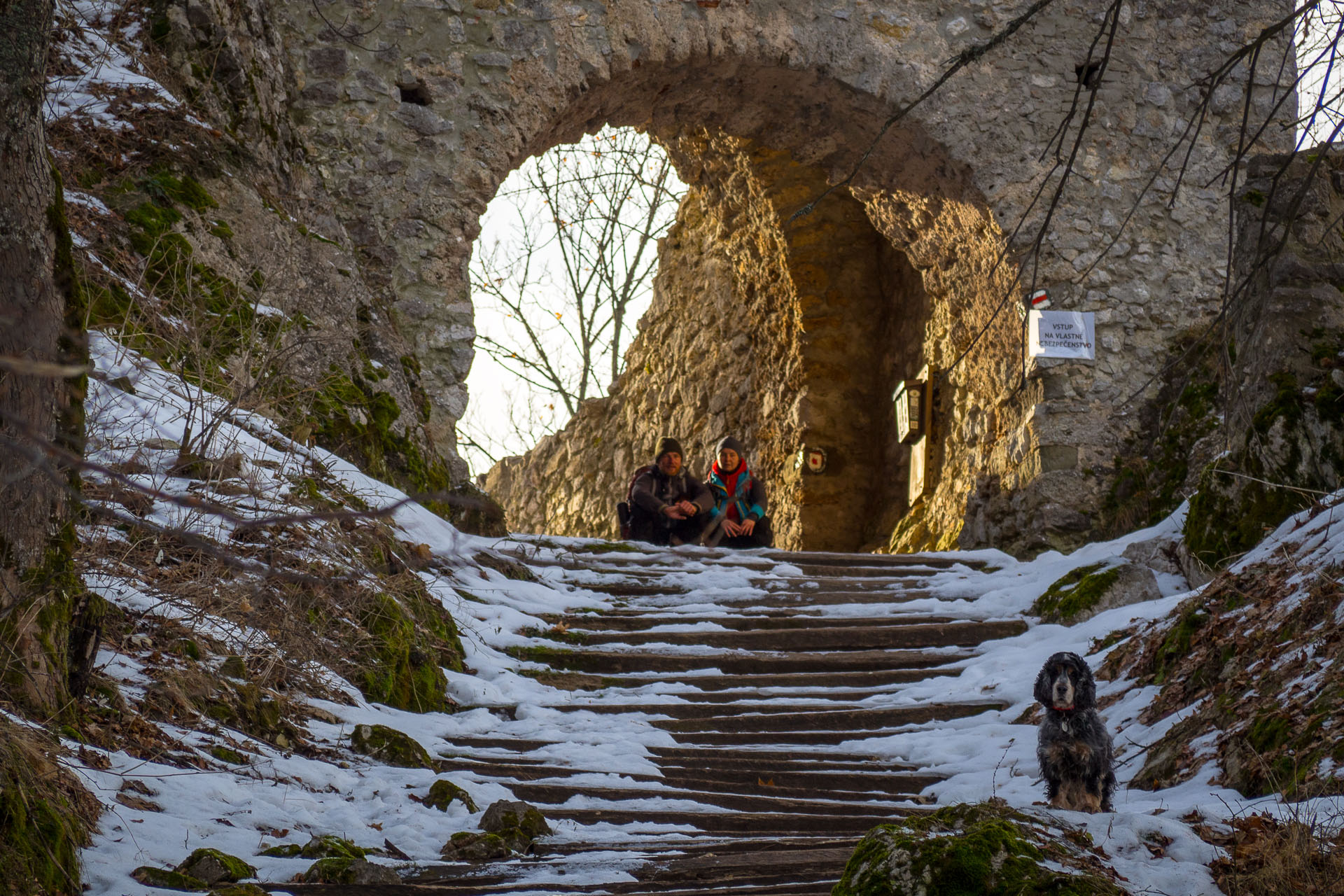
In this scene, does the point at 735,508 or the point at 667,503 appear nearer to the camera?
the point at 667,503

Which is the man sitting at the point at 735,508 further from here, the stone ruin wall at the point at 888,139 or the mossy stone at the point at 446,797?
the mossy stone at the point at 446,797

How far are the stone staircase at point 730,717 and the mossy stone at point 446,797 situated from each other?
0.28 metres

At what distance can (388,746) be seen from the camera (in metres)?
3.96

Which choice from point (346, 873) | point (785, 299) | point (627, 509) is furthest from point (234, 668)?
point (785, 299)

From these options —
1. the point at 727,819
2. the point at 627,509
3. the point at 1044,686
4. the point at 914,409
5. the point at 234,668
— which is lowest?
the point at 727,819

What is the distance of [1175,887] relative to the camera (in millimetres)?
2586

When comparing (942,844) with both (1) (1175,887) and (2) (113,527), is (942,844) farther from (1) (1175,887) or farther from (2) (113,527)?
(2) (113,527)

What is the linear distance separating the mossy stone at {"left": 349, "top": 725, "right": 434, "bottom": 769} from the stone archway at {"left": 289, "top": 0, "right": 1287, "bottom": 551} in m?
4.19

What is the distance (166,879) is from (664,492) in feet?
20.8

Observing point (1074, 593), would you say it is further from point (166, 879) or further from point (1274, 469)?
point (166, 879)

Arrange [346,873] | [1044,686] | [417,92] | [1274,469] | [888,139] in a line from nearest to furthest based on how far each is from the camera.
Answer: [346,873] → [1044,686] → [1274,469] → [417,92] → [888,139]

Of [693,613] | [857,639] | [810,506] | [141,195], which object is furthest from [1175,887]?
[810,506]

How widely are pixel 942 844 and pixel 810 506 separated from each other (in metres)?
10.2

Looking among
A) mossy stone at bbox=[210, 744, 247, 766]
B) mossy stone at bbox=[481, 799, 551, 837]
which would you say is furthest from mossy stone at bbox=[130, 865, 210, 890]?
mossy stone at bbox=[481, 799, 551, 837]
